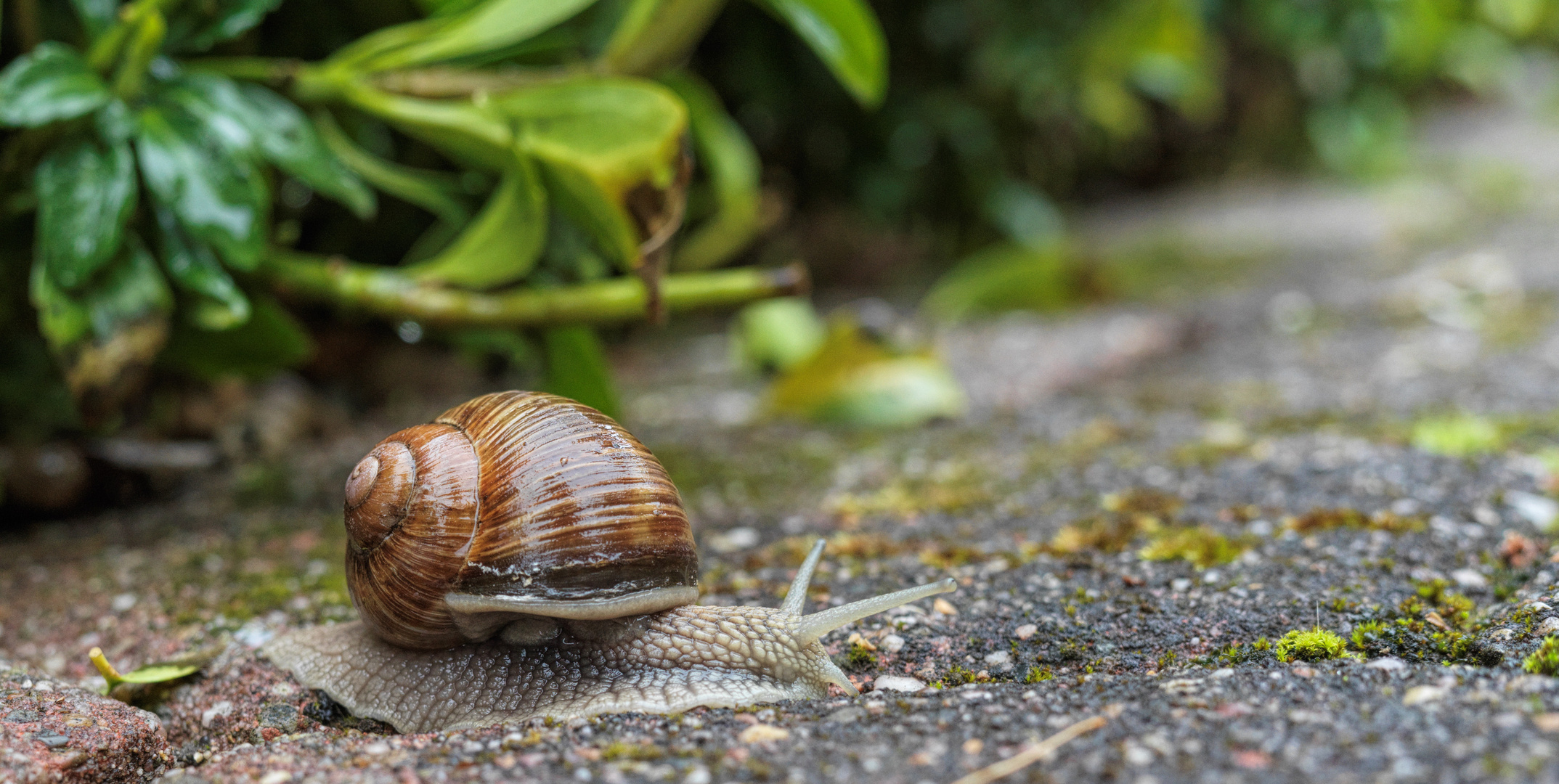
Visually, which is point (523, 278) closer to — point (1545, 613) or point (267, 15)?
point (267, 15)

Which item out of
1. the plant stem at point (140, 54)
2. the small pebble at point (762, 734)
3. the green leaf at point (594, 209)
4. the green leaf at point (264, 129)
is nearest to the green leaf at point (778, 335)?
the green leaf at point (594, 209)

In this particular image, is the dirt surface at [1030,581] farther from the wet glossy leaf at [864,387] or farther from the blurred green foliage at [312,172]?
the blurred green foliage at [312,172]

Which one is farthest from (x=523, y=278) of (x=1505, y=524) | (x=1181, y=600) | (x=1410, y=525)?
(x=1505, y=524)

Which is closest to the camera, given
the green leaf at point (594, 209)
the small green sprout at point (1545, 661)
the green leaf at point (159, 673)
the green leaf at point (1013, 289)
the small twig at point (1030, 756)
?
the small twig at point (1030, 756)

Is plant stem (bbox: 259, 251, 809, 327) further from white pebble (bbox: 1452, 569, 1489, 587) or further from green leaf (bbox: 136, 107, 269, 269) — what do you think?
white pebble (bbox: 1452, 569, 1489, 587)

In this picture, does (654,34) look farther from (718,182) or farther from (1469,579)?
(1469,579)

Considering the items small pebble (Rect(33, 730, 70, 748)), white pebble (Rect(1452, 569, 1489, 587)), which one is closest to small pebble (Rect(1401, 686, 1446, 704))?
white pebble (Rect(1452, 569, 1489, 587))
